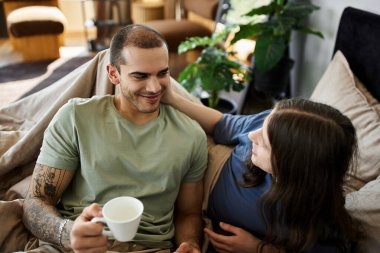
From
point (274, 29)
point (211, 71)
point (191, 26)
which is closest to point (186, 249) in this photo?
point (211, 71)

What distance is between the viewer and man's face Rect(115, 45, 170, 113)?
1155 millimetres

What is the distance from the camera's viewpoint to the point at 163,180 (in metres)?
1.20

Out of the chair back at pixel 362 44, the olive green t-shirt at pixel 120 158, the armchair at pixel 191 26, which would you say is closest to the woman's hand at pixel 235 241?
the olive green t-shirt at pixel 120 158

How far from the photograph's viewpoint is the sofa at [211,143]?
1.12 meters

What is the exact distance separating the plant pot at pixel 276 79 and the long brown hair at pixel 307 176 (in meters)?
1.81

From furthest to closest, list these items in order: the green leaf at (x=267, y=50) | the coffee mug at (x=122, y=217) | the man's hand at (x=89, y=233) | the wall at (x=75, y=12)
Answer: the wall at (x=75, y=12)
the green leaf at (x=267, y=50)
the man's hand at (x=89, y=233)
the coffee mug at (x=122, y=217)

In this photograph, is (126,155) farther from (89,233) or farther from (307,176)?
(307,176)

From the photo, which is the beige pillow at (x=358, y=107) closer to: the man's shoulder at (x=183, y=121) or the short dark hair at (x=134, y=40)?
the man's shoulder at (x=183, y=121)

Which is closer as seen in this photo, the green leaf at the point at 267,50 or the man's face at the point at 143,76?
the man's face at the point at 143,76

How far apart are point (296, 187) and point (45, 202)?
79cm

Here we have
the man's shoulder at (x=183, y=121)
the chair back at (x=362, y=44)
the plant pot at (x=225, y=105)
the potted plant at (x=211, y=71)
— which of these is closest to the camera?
the man's shoulder at (x=183, y=121)

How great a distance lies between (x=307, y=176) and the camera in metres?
0.98

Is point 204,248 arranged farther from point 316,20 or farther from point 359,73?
point 316,20

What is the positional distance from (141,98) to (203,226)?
0.53 metres
